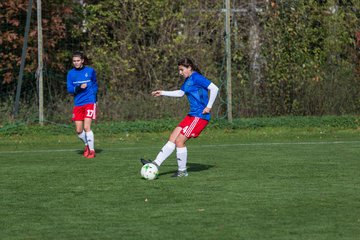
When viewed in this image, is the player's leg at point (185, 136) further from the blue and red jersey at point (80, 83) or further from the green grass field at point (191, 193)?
the blue and red jersey at point (80, 83)

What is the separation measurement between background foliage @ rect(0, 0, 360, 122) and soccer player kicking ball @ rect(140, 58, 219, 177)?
332 inches

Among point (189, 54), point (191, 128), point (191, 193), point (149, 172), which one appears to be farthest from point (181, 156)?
point (189, 54)

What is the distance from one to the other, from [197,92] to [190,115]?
0.35 m

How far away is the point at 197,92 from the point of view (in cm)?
1385

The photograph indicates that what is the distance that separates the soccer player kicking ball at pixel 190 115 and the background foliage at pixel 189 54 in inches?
332

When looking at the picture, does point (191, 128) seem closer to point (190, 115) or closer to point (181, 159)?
point (190, 115)

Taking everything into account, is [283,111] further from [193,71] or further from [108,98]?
[193,71]

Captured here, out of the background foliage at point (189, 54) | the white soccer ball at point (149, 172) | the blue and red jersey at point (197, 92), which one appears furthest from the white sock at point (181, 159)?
the background foliage at point (189, 54)

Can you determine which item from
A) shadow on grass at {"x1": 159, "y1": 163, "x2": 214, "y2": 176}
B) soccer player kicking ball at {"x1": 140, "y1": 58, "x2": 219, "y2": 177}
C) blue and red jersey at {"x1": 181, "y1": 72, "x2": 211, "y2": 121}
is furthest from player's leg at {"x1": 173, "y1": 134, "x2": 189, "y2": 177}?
shadow on grass at {"x1": 159, "y1": 163, "x2": 214, "y2": 176}

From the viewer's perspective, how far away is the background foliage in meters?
22.2

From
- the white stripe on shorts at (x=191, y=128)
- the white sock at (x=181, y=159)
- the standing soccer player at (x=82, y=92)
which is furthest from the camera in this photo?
the standing soccer player at (x=82, y=92)

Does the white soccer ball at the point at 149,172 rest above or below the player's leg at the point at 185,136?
below

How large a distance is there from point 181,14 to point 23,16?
3744 millimetres

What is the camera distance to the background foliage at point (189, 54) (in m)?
22.2
